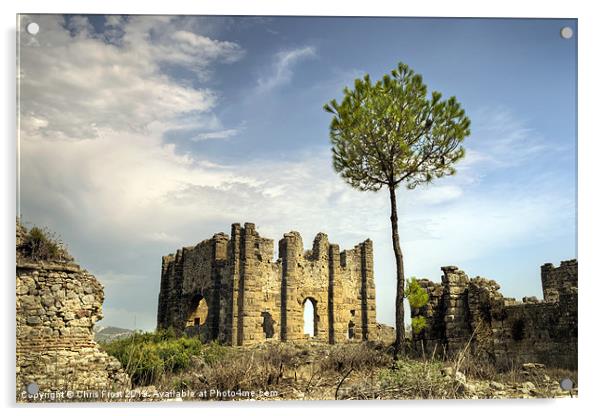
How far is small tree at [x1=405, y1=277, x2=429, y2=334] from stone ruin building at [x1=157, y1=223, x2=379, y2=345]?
10401 mm

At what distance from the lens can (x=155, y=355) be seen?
595 inches

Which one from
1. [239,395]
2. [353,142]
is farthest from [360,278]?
[239,395]

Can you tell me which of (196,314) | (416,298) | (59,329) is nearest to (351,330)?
(196,314)

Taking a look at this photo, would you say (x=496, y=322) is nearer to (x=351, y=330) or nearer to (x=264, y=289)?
(x=264, y=289)

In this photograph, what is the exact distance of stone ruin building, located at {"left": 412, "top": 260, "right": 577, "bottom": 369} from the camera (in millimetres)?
13711

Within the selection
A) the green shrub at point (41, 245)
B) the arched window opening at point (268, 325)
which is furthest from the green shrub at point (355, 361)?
the arched window opening at point (268, 325)

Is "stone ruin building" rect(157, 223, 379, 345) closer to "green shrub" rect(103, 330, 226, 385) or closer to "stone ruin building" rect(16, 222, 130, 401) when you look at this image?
"green shrub" rect(103, 330, 226, 385)

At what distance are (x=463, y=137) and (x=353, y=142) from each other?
119 inches

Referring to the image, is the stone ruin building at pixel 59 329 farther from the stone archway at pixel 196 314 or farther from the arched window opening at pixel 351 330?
the arched window opening at pixel 351 330

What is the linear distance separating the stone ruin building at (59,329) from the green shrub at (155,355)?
41.5 inches

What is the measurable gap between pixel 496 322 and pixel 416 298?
231 centimetres

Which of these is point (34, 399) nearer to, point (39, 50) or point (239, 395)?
point (239, 395)

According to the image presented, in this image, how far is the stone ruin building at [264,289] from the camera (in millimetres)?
25750

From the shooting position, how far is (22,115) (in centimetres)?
1010
